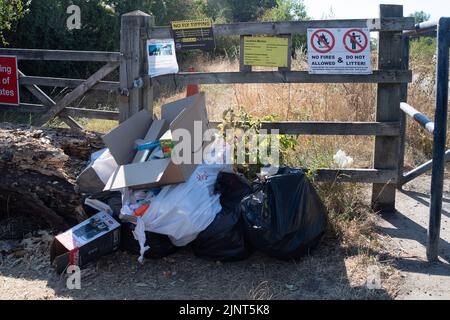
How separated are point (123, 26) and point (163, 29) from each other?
14.5 inches

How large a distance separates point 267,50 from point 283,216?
5.16 feet

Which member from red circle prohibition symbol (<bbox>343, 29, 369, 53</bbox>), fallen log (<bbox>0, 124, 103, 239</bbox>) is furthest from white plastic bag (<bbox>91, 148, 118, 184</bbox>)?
red circle prohibition symbol (<bbox>343, 29, 369, 53</bbox>)

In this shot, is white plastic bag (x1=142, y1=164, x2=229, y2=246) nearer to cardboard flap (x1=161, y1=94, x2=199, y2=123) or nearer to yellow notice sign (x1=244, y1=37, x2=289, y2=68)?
cardboard flap (x1=161, y1=94, x2=199, y2=123)

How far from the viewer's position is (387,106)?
4.45 meters

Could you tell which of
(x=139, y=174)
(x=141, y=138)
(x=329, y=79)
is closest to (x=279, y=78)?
(x=329, y=79)

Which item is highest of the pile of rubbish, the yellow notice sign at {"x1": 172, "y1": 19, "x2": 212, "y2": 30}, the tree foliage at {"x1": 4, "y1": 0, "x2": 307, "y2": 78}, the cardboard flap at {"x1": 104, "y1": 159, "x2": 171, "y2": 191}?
the tree foliage at {"x1": 4, "y1": 0, "x2": 307, "y2": 78}

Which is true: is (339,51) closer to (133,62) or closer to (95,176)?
(133,62)

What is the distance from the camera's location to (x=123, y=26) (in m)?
4.64

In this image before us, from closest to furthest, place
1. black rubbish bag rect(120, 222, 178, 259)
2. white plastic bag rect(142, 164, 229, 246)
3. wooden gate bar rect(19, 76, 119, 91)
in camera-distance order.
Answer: white plastic bag rect(142, 164, 229, 246) < black rubbish bag rect(120, 222, 178, 259) < wooden gate bar rect(19, 76, 119, 91)

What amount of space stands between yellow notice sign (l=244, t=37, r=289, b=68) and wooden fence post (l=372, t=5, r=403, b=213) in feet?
2.68

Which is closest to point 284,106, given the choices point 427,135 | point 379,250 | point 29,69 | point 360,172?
point 427,135

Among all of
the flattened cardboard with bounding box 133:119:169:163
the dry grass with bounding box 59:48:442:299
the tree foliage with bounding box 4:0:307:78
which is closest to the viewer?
the dry grass with bounding box 59:48:442:299

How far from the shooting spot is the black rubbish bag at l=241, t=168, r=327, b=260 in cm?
356

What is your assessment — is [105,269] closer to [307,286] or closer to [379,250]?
[307,286]
